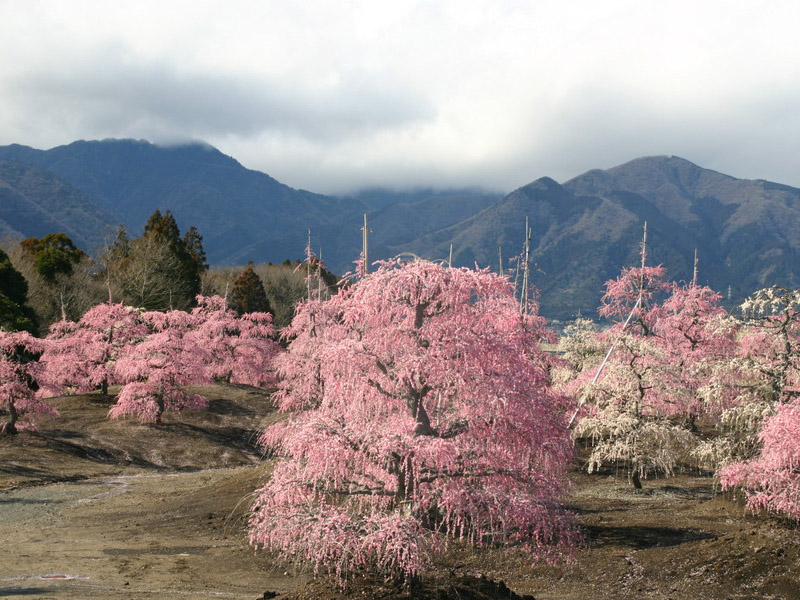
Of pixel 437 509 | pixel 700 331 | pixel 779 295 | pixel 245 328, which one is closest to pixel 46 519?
pixel 437 509

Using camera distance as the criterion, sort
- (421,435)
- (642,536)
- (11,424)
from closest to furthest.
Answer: (421,435)
(642,536)
(11,424)

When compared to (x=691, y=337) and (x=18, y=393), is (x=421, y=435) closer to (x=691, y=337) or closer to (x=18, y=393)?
(x=691, y=337)

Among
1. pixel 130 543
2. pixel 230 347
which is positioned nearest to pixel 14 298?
pixel 230 347

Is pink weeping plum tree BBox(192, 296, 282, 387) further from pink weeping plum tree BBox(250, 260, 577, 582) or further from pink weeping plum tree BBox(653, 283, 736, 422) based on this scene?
pink weeping plum tree BBox(250, 260, 577, 582)

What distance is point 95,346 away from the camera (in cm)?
4350

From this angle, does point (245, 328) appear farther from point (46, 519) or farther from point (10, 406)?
point (46, 519)

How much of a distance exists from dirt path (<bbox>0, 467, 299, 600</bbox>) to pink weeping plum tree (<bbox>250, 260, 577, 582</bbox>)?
358 cm

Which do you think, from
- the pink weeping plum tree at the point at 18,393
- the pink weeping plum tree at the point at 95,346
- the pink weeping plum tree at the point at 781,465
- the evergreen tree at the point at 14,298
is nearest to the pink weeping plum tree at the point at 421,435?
the pink weeping plum tree at the point at 781,465

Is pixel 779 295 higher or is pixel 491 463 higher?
pixel 779 295

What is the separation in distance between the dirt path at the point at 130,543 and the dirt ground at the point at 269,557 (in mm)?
39

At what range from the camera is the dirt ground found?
12516mm

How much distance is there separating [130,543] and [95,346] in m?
28.3

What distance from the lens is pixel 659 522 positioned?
54.2 feet

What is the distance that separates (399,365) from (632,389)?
15.0m
